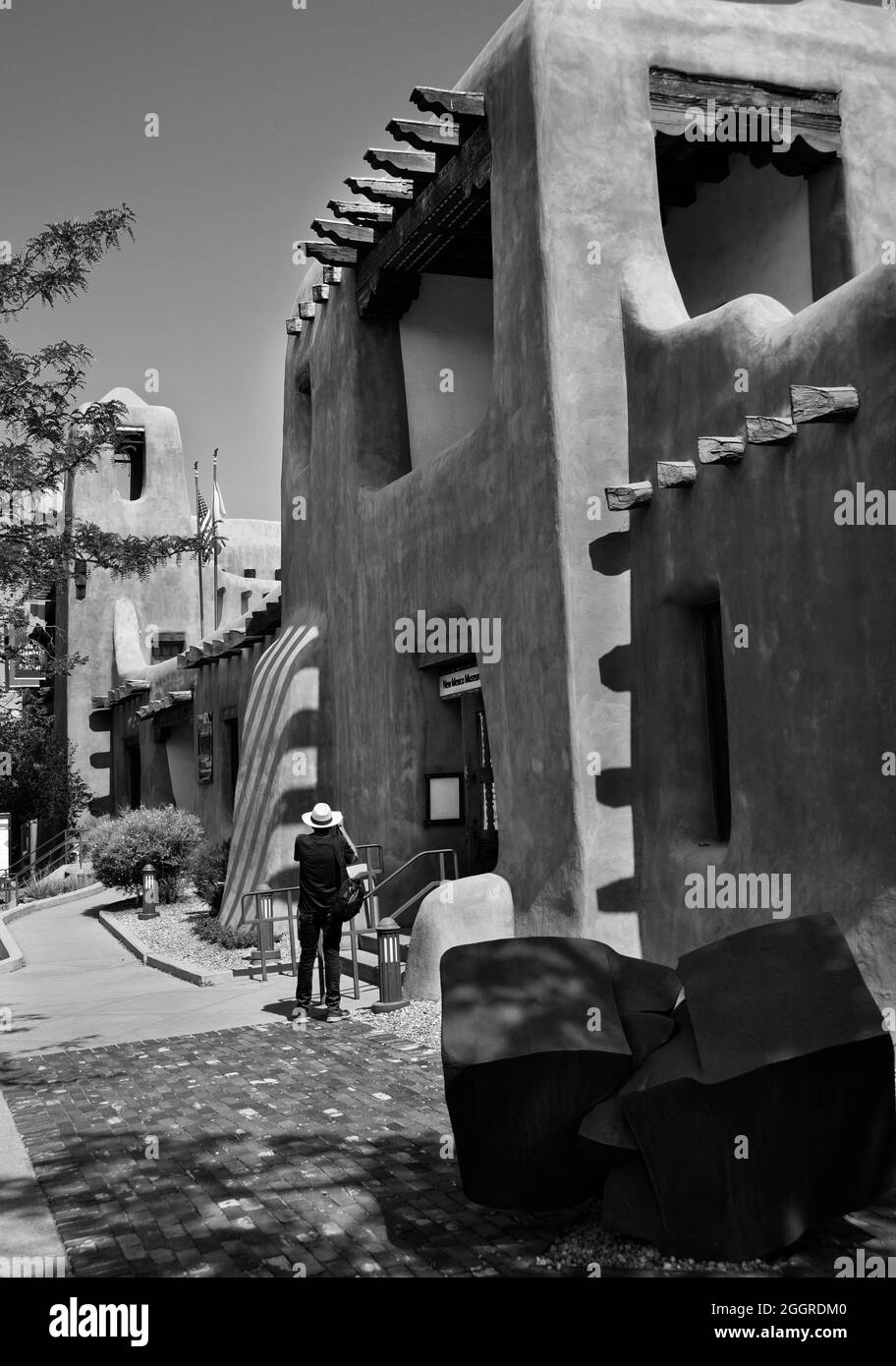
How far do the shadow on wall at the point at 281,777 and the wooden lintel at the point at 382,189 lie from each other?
5898 mm

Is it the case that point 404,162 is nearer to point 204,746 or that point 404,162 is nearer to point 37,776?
point 204,746

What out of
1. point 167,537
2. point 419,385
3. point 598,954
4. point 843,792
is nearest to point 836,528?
point 843,792

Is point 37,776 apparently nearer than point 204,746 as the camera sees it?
No

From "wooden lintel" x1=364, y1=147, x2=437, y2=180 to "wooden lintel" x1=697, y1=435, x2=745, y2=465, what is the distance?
210 inches

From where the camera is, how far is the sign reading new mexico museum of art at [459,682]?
44.2ft

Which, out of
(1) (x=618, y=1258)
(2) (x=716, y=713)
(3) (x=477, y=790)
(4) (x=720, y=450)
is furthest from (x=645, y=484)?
(1) (x=618, y=1258)

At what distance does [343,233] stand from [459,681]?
5.49 meters

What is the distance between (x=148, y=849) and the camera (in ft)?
67.7

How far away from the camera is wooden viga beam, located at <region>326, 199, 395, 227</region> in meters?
14.0

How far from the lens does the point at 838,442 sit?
27.3 feet

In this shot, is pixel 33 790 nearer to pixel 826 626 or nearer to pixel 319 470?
pixel 319 470

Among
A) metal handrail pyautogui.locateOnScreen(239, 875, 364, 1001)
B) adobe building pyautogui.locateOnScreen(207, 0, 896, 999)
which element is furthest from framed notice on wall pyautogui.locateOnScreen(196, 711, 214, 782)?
adobe building pyautogui.locateOnScreen(207, 0, 896, 999)

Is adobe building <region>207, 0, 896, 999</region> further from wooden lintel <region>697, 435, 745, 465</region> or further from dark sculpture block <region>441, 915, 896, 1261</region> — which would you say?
dark sculpture block <region>441, 915, 896, 1261</region>

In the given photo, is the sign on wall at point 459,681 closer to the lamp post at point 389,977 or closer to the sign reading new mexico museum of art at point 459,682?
the sign reading new mexico museum of art at point 459,682
